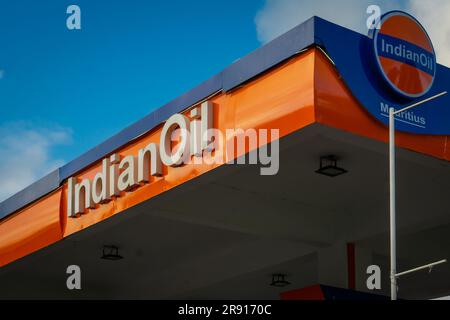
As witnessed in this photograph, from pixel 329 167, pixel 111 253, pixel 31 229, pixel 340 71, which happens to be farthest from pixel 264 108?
pixel 31 229

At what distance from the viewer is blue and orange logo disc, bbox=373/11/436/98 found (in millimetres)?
14898

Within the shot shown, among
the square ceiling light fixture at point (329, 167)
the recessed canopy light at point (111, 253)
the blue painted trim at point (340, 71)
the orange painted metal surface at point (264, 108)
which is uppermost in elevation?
the blue painted trim at point (340, 71)

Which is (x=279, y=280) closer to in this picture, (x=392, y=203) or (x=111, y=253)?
(x=111, y=253)

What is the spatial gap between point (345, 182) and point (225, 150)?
10.5ft

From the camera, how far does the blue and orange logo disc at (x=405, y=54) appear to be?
1490 centimetres

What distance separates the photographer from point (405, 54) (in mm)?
15219

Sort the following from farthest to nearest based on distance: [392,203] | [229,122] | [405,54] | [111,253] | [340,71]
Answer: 1. [111,253]
2. [405,54]
3. [229,122]
4. [340,71]
5. [392,203]

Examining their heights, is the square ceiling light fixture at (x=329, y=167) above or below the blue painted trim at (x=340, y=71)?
below

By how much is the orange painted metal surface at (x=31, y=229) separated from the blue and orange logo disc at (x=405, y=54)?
8187mm

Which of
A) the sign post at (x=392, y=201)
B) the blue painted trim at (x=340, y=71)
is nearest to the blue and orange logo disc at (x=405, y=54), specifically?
the blue painted trim at (x=340, y=71)

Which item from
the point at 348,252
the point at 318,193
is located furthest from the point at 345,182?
the point at 348,252

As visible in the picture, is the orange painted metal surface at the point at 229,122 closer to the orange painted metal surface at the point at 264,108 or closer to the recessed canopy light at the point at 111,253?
the orange painted metal surface at the point at 264,108

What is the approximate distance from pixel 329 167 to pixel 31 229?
26.9ft
